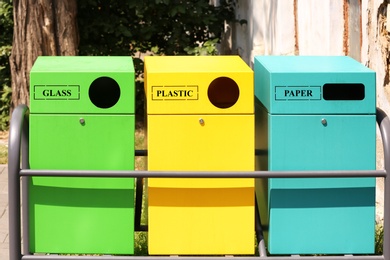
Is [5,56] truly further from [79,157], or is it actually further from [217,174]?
[217,174]

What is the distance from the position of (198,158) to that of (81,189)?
0.51m

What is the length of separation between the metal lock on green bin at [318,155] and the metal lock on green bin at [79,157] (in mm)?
599

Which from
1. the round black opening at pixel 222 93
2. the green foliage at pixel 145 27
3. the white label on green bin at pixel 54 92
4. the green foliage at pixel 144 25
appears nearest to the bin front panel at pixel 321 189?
the round black opening at pixel 222 93

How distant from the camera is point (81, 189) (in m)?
4.12

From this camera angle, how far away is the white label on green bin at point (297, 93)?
4020mm

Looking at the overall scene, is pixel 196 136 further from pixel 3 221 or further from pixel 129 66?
pixel 3 221

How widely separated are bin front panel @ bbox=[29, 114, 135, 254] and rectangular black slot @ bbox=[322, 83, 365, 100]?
86 cm

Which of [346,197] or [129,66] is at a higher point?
[129,66]

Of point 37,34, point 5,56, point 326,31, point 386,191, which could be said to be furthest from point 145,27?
point 386,191

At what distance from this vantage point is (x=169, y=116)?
4.04 metres

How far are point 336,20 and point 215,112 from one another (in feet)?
10.1

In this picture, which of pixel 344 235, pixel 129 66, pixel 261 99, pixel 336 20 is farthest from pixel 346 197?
pixel 336 20

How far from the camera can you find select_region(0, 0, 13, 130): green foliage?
11.0 metres

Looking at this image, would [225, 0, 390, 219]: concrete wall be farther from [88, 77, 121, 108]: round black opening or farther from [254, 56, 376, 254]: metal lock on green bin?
[88, 77, 121, 108]: round black opening
